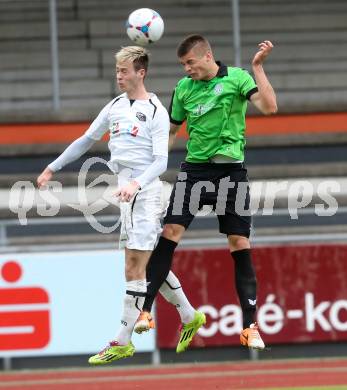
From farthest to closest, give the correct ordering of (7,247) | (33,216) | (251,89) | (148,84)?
(148,84) < (33,216) < (7,247) < (251,89)

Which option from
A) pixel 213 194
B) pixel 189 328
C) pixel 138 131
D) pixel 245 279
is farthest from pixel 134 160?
pixel 189 328

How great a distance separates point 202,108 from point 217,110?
0.35 feet

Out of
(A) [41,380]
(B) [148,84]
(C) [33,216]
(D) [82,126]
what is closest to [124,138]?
(A) [41,380]

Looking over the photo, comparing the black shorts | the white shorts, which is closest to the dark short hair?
the black shorts

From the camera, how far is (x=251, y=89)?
27.5 ft

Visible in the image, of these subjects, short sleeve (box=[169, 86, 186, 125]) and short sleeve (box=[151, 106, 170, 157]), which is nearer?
short sleeve (box=[151, 106, 170, 157])

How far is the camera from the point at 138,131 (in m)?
8.44

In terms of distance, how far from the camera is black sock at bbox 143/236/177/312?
8625 mm

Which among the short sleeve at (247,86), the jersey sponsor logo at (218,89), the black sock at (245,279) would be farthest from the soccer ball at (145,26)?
the black sock at (245,279)

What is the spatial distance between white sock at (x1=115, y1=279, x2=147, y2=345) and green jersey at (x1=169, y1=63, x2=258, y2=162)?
0.98m

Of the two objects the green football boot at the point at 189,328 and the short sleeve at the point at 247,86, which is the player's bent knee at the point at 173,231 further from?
the short sleeve at the point at 247,86

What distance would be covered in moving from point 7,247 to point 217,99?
4045 mm

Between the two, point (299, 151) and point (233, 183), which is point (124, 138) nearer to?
point (233, 183)

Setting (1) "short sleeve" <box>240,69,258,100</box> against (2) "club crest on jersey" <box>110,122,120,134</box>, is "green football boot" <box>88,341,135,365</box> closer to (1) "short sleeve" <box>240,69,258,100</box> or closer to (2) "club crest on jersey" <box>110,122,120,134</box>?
(2) "club crest on jersey" <box>110,122,120,134</box>
